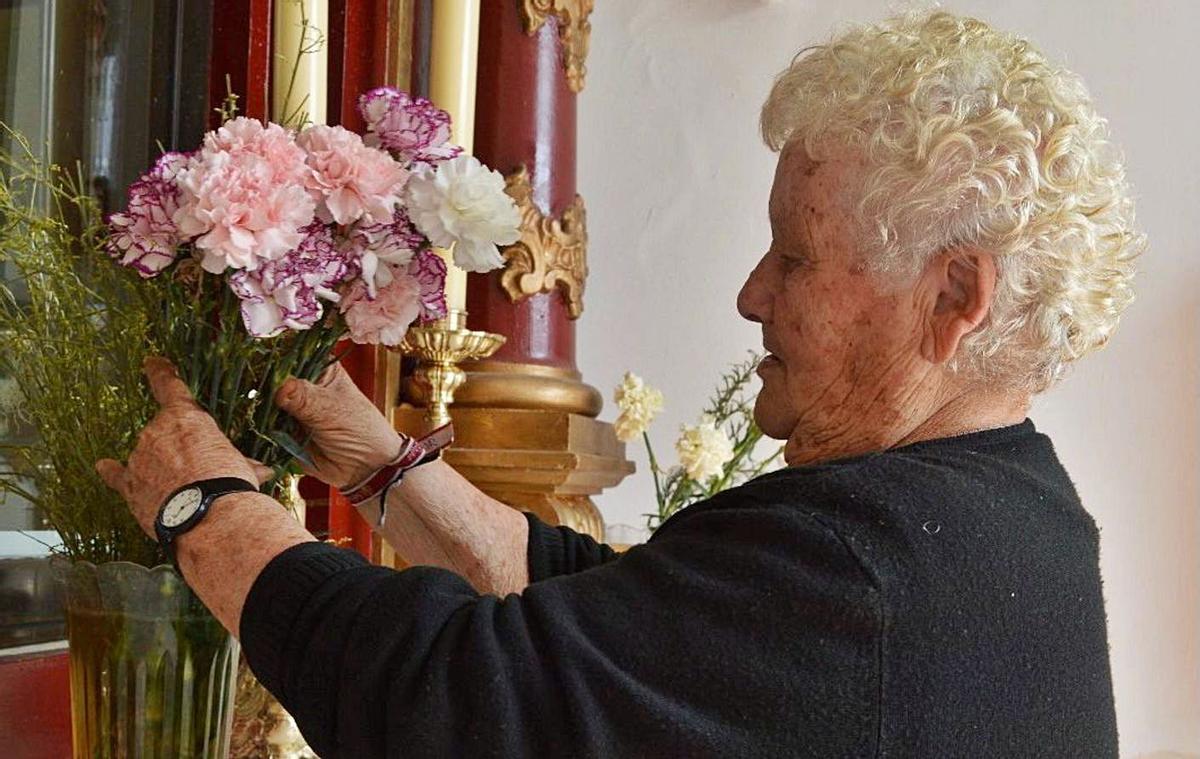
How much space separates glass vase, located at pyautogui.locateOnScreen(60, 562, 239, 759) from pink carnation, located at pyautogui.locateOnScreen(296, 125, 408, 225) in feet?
0.96

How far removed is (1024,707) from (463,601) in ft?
1.29

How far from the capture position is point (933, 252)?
44.0 inches

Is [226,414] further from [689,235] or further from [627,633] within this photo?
[689,235]

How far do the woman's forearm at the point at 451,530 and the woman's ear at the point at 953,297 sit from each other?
Answer: 17.9 inches

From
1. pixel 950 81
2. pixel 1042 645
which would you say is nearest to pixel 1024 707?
pixel 1042 645

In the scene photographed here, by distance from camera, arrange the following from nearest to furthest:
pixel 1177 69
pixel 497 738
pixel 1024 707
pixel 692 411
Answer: pixel 497 738 → pixel 1024 707 → pixel 1177 69 → pixel 692 411

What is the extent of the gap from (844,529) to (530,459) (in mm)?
1013

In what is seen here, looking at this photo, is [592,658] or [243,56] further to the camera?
[243,56]

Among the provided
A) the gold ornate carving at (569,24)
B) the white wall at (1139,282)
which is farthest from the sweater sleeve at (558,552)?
the white wall at (1139,282)

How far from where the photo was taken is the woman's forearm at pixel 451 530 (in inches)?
54.1

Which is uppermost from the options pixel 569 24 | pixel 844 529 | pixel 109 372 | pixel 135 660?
pixel 569 24

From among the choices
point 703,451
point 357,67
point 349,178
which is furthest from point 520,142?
point 349,178

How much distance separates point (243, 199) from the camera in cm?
101

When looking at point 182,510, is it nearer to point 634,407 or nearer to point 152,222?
point 152,222
